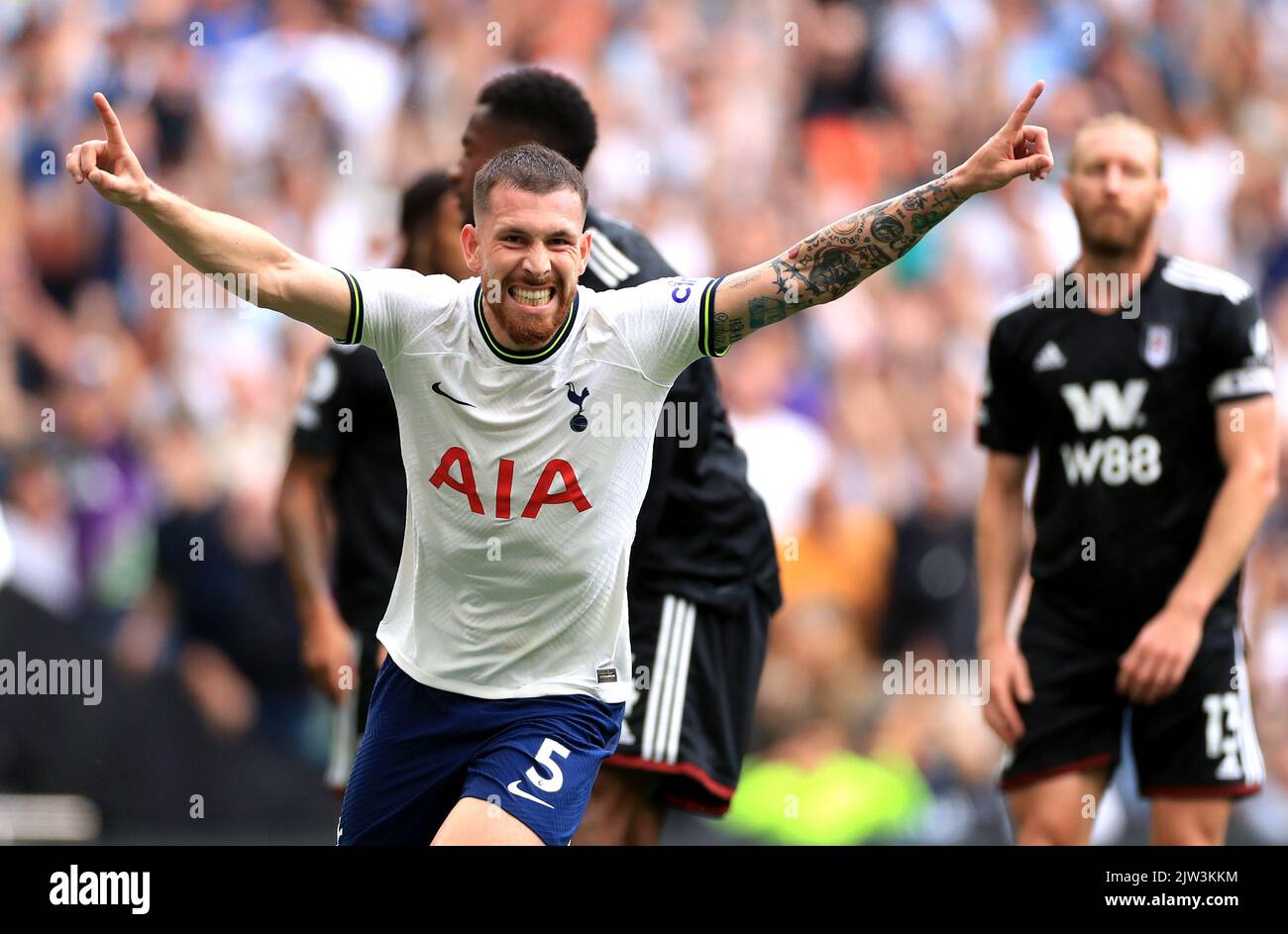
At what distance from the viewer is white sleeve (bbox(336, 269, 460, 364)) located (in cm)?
478

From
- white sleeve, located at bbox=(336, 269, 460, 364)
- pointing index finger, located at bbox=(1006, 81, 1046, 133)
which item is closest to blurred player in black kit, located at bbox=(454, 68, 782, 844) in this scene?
white sleeve, located at bbox=(336, 269, 460, 364)

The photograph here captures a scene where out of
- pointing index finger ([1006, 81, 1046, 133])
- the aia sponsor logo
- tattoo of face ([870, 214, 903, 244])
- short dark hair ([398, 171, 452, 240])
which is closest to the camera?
pointing index finger ([1006, 81, 1046, 133])

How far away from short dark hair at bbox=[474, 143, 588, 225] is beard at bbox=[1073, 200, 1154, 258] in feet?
8.27

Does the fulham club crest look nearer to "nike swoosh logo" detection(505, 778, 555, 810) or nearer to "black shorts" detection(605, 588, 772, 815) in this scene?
"black shorts" detection(605, 588, 772, 815)

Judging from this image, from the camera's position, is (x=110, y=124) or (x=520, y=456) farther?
(x=520, y=456)

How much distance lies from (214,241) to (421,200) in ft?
9.33

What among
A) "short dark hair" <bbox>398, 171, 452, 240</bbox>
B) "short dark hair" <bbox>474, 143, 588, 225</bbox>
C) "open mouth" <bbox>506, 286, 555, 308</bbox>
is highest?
"short dark hair" <bbox>398, 171, 452, 240</bbox>

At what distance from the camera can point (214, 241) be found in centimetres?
456

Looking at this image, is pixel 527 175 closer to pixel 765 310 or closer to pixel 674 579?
pixel 765 310

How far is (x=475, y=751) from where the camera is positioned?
16.2 ft

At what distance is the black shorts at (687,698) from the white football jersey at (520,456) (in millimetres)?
1115

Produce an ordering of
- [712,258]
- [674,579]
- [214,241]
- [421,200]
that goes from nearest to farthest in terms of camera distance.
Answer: [214,241], [674,579], [421,200], [712,258]

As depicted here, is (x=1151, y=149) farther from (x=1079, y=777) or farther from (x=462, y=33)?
(x=462, y=33)

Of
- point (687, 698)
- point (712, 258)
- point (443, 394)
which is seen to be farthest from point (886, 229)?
point (712, 258)
